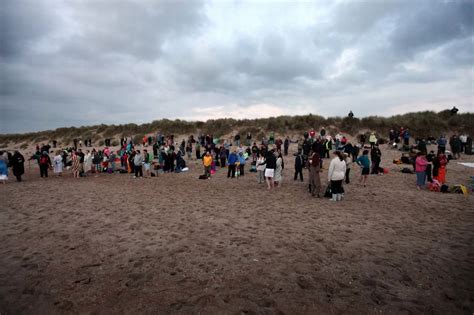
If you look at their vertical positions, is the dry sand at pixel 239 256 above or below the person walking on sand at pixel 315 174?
below

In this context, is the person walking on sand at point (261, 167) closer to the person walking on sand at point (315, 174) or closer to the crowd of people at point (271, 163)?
the crowd of people at point (271, 163)

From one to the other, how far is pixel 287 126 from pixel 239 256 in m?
31.8

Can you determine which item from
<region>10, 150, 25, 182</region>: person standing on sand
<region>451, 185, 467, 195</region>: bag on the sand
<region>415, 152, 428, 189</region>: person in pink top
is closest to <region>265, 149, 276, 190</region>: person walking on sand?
<region>415, 152, 428, 189</region>: person in pink top

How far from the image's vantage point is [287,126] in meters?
35.7

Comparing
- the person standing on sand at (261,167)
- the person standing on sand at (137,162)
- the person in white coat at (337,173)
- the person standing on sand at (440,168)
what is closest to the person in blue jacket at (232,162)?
the person standing on sand at (261,167)

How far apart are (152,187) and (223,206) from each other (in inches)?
224

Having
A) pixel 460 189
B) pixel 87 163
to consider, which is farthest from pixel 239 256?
pixel 87 163

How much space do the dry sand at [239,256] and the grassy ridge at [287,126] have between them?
2507cm

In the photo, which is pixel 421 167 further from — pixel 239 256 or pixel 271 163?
pixel 239 256

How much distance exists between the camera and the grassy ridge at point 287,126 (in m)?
32.2

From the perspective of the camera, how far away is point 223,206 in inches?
372

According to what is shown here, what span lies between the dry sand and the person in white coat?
1.63ft

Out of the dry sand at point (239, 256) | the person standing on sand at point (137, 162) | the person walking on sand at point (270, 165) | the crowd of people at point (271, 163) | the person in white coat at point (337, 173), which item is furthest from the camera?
the person standing on sand at point (137, 162)

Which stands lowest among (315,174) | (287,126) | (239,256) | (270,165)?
(239,256)
